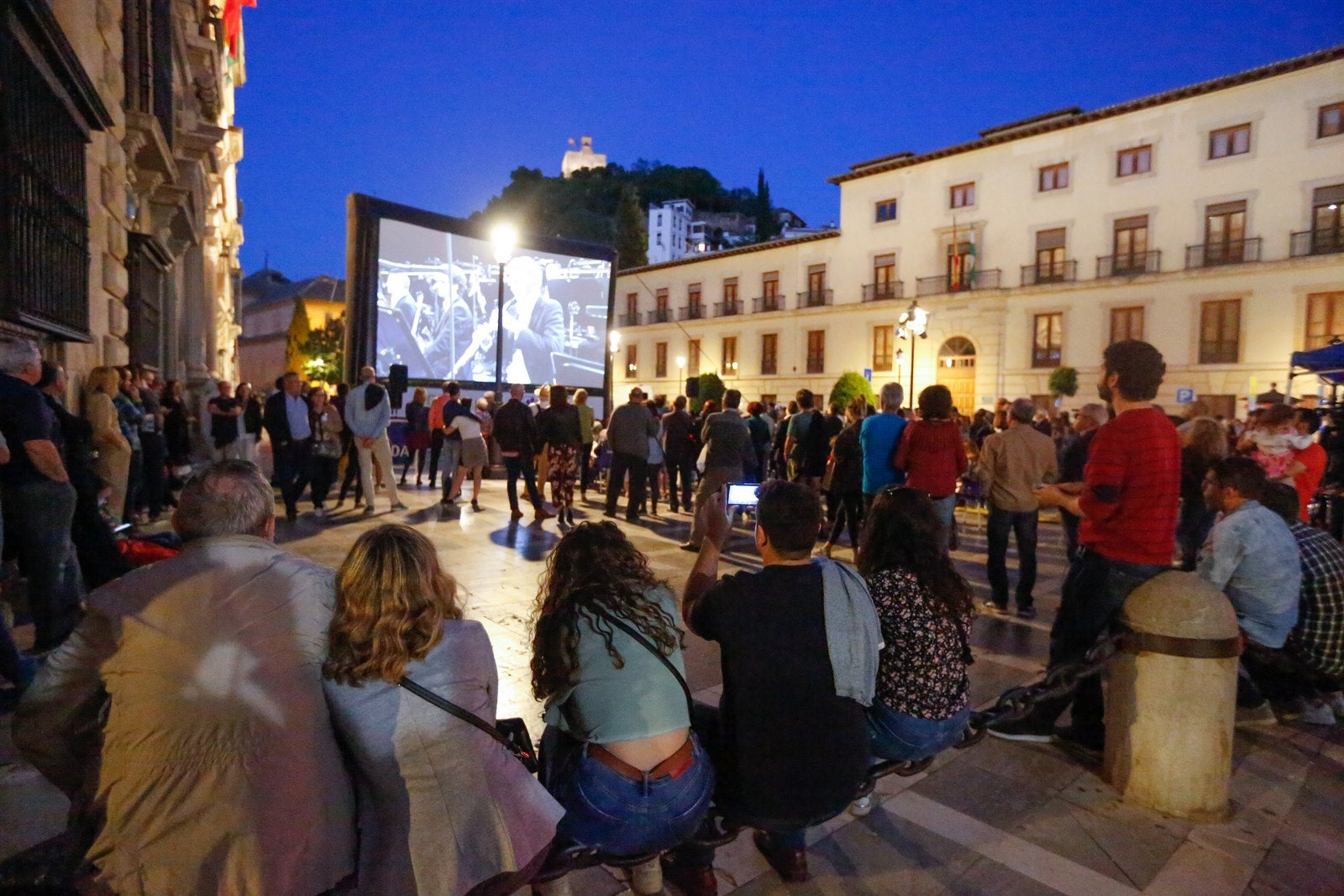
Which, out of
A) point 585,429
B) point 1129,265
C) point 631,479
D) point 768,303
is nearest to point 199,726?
point 631,479

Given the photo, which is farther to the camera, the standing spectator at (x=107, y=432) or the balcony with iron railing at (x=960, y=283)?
the balcony with iron railing at (x=960, y=283)

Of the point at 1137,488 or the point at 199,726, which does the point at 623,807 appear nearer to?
the point at 199,726

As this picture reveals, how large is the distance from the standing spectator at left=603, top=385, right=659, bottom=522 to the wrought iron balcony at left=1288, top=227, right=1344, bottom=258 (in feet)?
79.1

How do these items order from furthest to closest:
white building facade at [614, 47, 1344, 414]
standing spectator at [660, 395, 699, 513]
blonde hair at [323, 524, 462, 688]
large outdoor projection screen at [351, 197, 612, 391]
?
1. white building facade at [614, 47, 1344, 414]
2. large outdoor projection screen at [351, 197, 612, 391]
3. standing spectator at [660, 395, 699, 513]
4. blonde hair at [323, 524, 462, 688]

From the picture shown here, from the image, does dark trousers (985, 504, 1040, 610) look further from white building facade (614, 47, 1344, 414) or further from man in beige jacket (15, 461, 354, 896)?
white building facade (614, 47, 1344, 414)

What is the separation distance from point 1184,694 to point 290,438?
8054mm

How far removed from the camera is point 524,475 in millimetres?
8969

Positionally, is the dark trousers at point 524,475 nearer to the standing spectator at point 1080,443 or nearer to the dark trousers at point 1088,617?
the standing spectator at point 1080,443

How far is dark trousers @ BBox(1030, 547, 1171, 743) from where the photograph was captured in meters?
3.32

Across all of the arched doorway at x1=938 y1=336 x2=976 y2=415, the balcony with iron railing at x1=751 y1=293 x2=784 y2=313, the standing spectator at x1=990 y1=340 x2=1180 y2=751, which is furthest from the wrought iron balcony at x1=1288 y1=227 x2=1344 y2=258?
the standing spectator at x1=990 y1=340 x2=1180 y2=751

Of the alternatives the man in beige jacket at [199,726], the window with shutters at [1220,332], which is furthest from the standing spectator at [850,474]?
the window with shutters at [1220,332]

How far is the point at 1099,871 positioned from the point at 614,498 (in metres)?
7.36

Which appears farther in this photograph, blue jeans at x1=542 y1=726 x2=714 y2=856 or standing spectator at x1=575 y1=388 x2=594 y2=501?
standing spectator at x1=575 y1=388 x2=594 y2=501

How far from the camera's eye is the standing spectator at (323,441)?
869 cm
